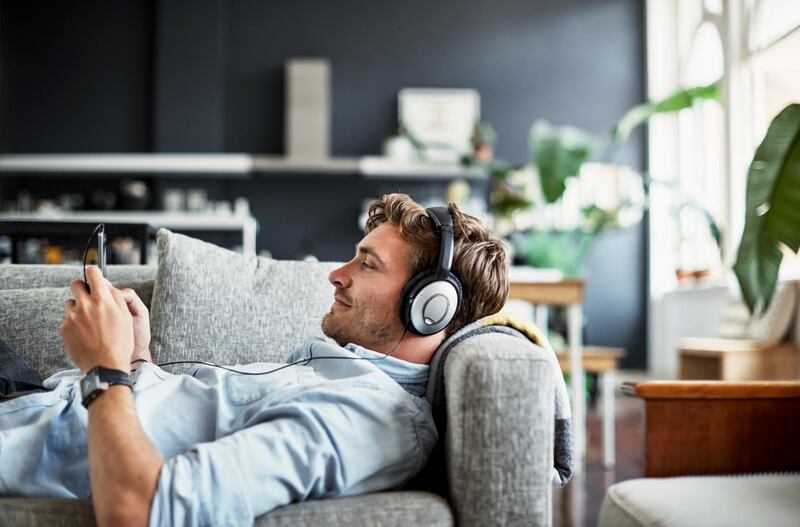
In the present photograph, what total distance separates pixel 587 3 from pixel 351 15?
2.05 meters

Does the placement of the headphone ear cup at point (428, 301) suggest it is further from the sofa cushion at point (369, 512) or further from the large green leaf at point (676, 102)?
the large green leaf at point (676, 102)

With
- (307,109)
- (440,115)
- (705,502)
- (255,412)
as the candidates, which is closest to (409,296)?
(255,412)

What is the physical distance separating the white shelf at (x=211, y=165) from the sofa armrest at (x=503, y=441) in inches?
213

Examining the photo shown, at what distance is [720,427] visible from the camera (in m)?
1.67

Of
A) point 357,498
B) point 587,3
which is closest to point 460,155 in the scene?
point 587,3

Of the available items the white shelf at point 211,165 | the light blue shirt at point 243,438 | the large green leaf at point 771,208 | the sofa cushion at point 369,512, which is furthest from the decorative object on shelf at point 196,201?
the sofa cushion at point 369,512

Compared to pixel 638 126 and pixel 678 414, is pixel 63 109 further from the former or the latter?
pixel 678 414

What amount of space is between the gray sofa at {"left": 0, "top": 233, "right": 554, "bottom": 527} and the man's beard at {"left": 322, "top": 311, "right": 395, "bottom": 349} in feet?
0.33

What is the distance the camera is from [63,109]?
270 inches

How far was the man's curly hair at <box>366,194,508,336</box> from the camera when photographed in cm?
143

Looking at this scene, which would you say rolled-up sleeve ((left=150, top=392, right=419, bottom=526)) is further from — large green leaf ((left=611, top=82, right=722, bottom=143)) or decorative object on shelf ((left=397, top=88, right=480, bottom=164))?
decorative object on shelf ((left=397, top=88, right=480, bottom=164))

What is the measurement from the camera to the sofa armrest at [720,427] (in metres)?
1.65

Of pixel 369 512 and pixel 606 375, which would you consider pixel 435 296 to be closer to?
pixel 369 512

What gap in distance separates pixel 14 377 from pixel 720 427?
1336 millimetres
